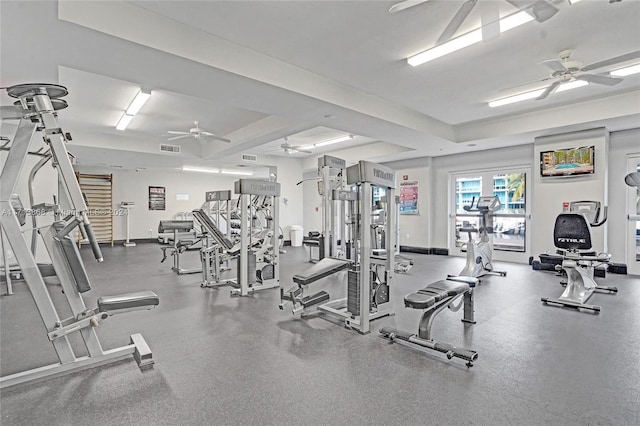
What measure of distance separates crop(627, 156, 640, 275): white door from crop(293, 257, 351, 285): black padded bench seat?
5504mm

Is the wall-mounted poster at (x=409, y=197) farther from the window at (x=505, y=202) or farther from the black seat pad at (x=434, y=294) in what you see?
the black seat pad at (x=434, y=294)

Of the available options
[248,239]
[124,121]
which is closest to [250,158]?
[124,121]

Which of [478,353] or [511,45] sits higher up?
[511,45]

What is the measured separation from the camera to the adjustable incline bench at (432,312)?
2.61 meters

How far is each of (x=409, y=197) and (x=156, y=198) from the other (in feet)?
27.2

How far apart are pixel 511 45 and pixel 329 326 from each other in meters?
3.49

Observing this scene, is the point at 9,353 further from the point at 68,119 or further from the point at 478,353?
the point at 68,119

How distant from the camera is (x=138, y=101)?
5055mm

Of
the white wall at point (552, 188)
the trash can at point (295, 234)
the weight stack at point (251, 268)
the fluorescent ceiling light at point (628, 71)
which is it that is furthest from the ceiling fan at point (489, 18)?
the trash can at point (295, 234)

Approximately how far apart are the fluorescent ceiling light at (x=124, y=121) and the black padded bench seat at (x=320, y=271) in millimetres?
4393

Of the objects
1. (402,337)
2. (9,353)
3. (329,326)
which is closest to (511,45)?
(402,337)

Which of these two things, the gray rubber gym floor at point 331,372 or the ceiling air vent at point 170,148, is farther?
the ceiling air vent at point 170,148

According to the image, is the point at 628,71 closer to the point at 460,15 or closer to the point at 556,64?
the point at 556,64

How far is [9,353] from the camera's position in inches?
109
